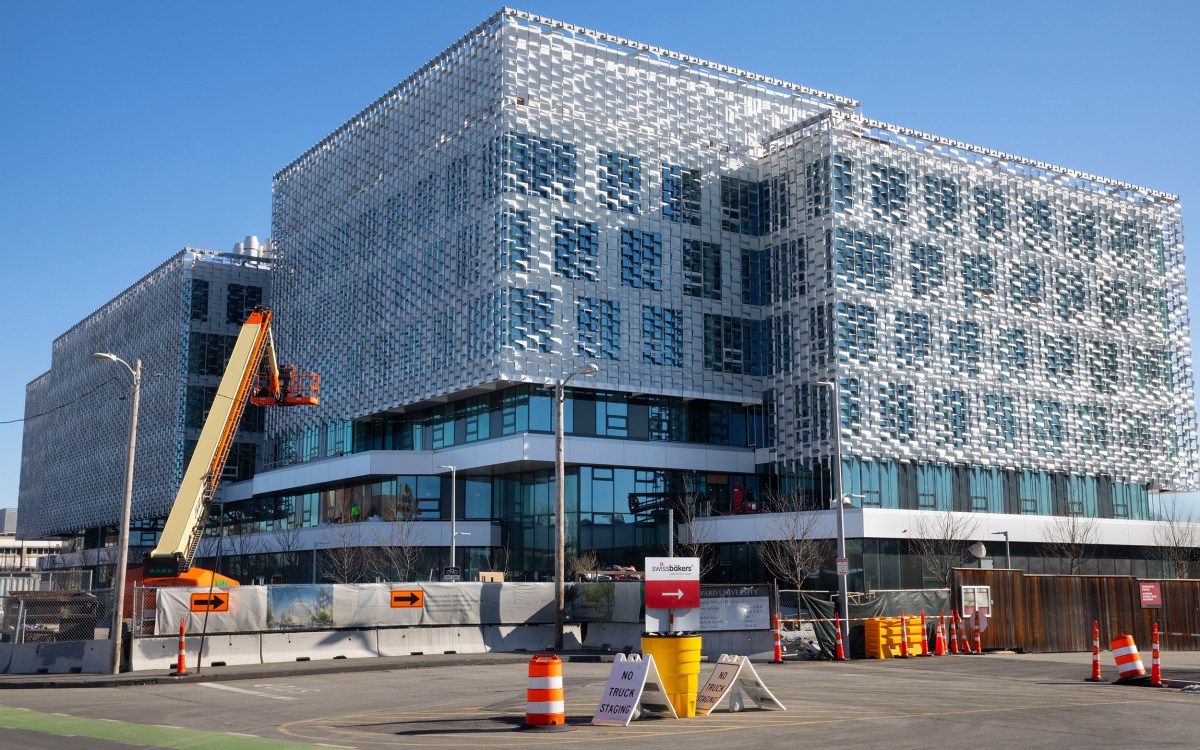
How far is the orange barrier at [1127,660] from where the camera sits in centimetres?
2748

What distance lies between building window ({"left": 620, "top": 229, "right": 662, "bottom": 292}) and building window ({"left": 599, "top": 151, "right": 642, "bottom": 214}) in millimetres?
1477

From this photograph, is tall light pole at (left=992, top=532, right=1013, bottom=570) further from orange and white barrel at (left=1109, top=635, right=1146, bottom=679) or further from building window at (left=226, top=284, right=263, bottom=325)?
building window at (left=226, top=284, right=263, bottom=325)

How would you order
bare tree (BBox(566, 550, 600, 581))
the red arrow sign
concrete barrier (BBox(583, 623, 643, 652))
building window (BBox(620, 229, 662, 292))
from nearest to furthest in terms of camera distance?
the red arrow sign
concrete barrier (BBox(583, 623, 643, 652))
bare tree (BBox(566, 550, 600, 581))
building window (BBox(620, 229, 662, 292))

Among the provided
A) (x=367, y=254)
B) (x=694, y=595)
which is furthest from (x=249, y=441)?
(x=694, y=595)

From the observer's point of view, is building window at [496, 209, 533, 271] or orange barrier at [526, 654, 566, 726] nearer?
orange barrier at [526, 654, 566, 726]

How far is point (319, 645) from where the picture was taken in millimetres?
36281

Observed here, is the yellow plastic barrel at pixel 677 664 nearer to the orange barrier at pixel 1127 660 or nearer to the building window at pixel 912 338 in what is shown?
the orange barrier at pixel 1127 660

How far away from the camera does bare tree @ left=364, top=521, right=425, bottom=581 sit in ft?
235

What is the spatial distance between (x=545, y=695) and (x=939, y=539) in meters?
49.6

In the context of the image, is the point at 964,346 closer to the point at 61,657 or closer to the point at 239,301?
the point at 61,657

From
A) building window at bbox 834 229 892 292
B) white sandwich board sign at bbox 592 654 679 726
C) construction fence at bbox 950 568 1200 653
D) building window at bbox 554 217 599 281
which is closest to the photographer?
white sandwich board sign at bbox 592 654 679 726

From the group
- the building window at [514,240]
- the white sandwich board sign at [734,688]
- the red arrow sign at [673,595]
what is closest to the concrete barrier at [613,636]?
the red arrow sign at [673,595]

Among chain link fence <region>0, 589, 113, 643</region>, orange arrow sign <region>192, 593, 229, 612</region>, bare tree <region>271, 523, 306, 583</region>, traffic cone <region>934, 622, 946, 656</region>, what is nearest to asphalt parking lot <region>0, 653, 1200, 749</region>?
orange arrow sign <region>192, 593, 229, 612</region>

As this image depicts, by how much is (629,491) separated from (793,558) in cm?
1107
